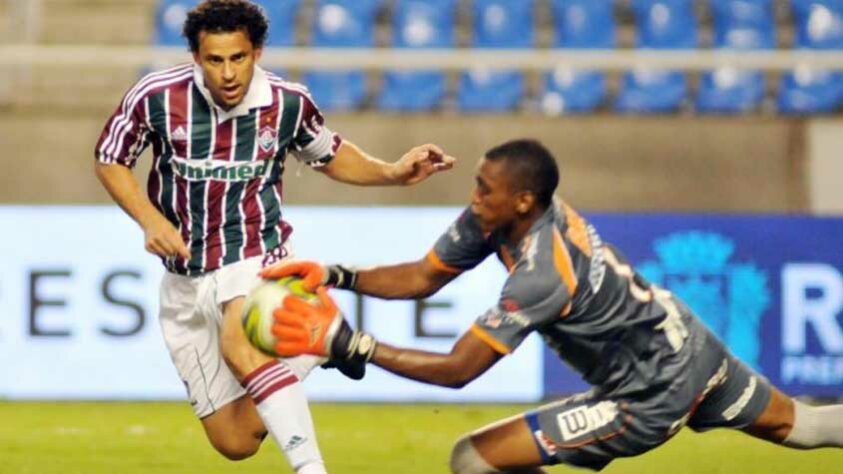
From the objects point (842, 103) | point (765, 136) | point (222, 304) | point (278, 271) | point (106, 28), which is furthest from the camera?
point (106, 28)

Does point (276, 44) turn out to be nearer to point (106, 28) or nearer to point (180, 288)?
point (106, 28)

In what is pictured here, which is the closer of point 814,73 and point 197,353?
A: point 197,353

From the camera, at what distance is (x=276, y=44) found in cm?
1546

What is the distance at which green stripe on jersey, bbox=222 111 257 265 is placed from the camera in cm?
737

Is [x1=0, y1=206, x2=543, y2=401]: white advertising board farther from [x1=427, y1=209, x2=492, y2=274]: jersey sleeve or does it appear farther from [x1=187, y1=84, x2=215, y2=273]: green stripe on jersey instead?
[x1=427, y1=209, x2=492, y2=274]: jersey sleeve

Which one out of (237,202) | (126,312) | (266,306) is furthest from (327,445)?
(266,306)

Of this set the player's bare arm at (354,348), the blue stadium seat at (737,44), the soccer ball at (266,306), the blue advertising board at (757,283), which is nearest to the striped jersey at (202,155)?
the soccer ball at (266,306)

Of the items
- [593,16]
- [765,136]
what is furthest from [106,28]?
[765,136]

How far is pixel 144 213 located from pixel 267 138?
63 centimetres

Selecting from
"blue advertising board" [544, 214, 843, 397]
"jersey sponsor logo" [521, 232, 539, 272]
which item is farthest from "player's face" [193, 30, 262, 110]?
"blue advertising board" [544, 214, 843, 397]

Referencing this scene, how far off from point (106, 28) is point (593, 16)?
13.4ft

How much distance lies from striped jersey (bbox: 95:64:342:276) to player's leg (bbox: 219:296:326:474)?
332 mm

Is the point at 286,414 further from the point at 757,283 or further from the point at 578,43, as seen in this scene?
the point at 578,43

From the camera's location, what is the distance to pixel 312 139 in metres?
7.68
